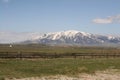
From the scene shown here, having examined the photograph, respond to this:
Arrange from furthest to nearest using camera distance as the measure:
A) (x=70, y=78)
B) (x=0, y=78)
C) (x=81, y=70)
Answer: (x=81, y=70) < (x=70, y=78) < (x=0, y=78)

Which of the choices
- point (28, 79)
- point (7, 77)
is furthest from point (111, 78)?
point (7, 77)

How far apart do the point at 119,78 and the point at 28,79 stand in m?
10.1

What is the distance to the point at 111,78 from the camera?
31.1 meters

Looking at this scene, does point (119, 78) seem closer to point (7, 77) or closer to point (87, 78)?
point (87, 78)

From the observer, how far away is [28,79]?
28.4 m

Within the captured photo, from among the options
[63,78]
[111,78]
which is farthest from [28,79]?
[111,78]

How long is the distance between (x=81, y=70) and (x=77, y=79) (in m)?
7.96

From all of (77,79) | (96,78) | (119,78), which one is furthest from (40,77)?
(119,78)

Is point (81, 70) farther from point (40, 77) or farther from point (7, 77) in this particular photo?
point (7, 77)

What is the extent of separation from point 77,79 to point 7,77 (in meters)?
7.15

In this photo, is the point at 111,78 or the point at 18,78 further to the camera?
the point at 111,78

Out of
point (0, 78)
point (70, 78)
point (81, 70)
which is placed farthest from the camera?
point (81, 70)

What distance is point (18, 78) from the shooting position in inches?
1142

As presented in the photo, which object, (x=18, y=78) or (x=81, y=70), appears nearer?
(x=18, y=78)
